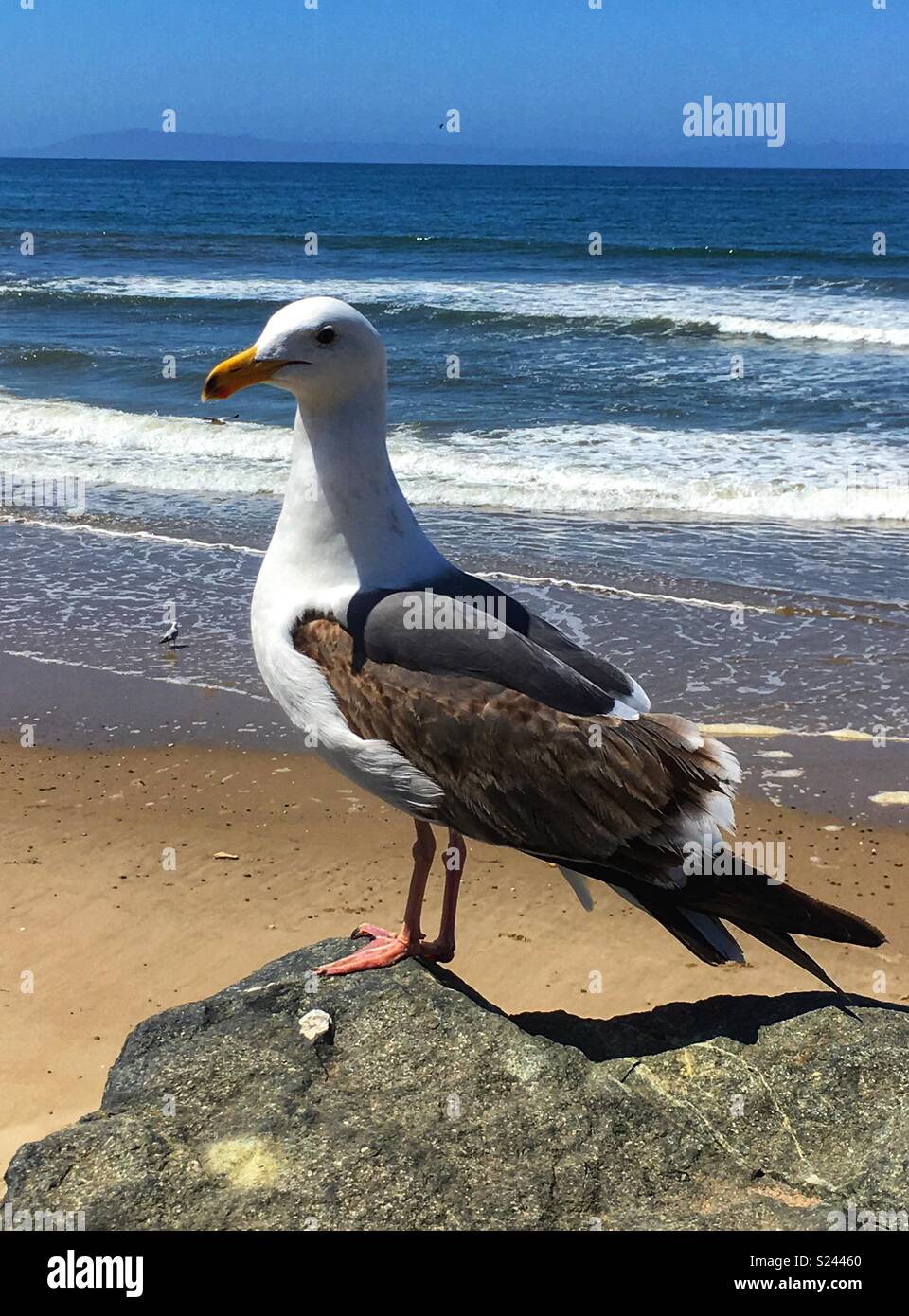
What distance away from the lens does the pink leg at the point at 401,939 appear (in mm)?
3953

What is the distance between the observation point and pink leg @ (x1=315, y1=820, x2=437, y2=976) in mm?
3953

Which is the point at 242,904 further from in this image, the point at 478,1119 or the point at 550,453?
the point at 550,453

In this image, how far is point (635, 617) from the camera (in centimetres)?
918

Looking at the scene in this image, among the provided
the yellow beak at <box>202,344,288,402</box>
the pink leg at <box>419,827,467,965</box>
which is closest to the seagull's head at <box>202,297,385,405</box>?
the yellow beak at <box>202,344,288,402</box>

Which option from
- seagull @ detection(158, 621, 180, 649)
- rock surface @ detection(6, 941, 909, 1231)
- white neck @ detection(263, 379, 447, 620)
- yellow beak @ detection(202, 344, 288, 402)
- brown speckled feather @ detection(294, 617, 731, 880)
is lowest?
rock surface @ detection(6, 941, 909, 1231)

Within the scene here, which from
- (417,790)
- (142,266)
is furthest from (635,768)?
(142,266)

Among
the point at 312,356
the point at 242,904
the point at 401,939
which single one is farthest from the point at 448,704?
the point at 242,904

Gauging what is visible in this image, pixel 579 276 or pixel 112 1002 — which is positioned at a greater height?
pixel 579 276

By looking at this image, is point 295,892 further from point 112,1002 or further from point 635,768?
point 635,768

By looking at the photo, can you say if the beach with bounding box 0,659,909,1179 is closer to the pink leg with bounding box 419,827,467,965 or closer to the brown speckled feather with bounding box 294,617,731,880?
the pink leg with bounding box 419,827,467,965

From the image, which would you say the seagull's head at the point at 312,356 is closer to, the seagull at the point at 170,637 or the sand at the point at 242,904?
the sand at the point at 242,904

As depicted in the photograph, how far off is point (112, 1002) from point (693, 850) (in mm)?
2529

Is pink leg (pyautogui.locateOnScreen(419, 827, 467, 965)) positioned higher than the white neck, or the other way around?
the white neck

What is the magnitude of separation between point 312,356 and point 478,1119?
203 centimetres
